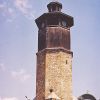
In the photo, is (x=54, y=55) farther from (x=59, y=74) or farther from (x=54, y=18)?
(x=54, y=18)

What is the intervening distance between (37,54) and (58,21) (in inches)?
138

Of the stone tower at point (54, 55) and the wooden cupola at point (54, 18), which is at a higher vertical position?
the wooden cupola at point (54, 18)

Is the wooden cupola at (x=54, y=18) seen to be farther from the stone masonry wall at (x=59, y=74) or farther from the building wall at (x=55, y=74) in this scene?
the stone masonry wall at (x=59, y=74)

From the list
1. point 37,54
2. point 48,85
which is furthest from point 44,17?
point 48,85

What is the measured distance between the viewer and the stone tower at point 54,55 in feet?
96.2

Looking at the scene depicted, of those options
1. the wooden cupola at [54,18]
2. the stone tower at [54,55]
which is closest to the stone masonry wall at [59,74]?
the stone tower at [54,55]

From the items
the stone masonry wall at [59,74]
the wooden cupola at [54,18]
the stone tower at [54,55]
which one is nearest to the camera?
the stone masonry wall at [59,74]

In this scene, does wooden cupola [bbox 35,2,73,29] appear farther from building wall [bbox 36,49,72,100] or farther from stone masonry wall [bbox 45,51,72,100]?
stone masonry wall [bbox 45,51,72,100]

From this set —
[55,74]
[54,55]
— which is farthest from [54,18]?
[55,74]

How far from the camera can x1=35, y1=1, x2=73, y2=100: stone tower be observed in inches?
1154

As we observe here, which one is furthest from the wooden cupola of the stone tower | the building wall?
the building wall

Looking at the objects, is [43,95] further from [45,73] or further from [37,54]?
[37,54]

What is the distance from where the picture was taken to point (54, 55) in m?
30.2

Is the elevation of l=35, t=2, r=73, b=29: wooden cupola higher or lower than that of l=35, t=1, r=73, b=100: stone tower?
higher
